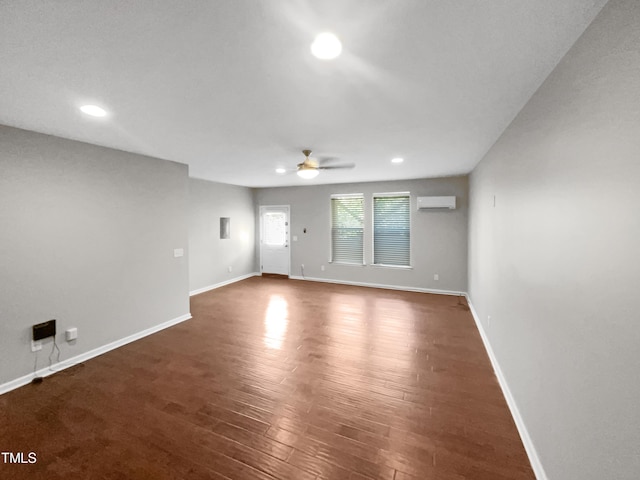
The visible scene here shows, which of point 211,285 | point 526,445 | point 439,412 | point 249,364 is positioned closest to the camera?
point 526,445

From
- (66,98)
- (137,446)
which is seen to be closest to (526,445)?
(137,446)

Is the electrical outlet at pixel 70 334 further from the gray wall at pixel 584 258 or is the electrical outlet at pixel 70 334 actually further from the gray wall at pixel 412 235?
the gray wall at pixel 412 235

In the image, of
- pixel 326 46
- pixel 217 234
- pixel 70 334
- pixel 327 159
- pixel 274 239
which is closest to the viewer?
pixel 326 46

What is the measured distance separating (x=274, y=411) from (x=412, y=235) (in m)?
4.73

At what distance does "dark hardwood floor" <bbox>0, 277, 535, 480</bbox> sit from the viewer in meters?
1.67

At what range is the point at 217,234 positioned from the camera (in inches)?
248

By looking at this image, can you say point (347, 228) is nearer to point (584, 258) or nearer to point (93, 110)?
point (93, 110)

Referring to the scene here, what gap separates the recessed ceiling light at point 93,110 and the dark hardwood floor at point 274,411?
252 cm

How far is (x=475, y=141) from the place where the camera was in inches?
118

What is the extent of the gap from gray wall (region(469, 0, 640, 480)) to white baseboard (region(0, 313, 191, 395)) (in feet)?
14.3

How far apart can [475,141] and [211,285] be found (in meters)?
5.93

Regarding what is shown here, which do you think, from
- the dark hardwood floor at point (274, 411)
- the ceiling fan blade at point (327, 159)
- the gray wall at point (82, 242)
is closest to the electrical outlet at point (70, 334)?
the gray wall at point (82, 242)

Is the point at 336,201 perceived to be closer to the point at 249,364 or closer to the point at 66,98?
the point at 249,364

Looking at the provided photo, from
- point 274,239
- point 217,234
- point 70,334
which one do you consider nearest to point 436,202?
point 274,239
